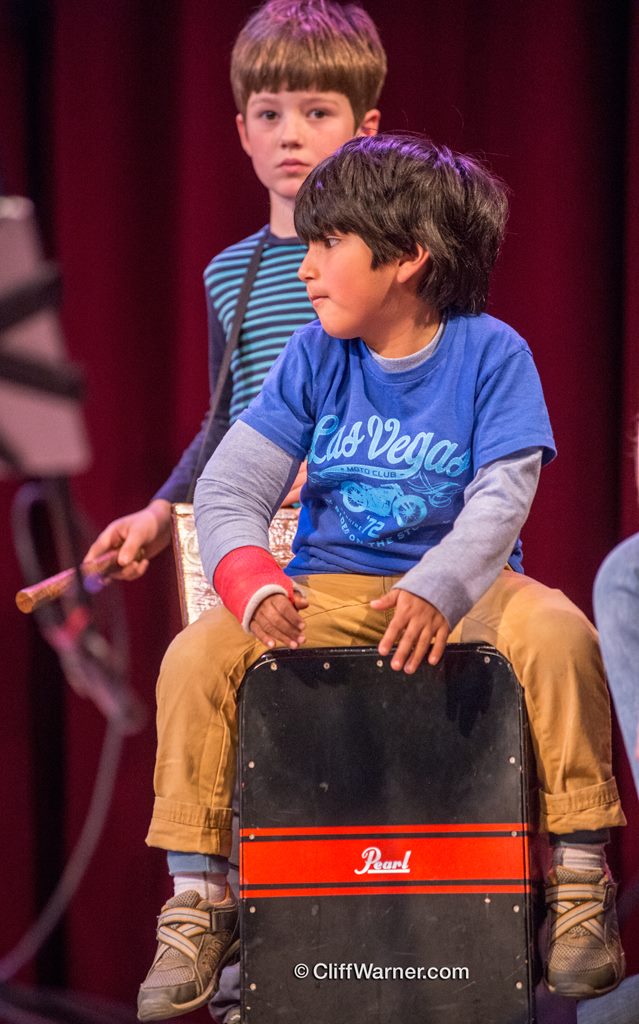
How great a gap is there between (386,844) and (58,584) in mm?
479

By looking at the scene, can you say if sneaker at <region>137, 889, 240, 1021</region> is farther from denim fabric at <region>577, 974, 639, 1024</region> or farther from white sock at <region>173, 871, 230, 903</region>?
denim fabric at <region>577, 974, 639, 1024</region>

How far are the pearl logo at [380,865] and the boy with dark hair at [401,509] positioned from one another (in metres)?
0.14

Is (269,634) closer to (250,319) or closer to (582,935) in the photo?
(582,935)

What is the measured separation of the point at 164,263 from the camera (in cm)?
206

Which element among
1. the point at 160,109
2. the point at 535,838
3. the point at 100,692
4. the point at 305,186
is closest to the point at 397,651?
Answer: the point at 535,838

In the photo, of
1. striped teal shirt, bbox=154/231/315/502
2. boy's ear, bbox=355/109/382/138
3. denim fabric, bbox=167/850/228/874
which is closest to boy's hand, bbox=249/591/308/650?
denim fabric, bbox=167/850/228/874

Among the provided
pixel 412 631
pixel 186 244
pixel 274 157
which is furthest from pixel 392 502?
pixel 186 244

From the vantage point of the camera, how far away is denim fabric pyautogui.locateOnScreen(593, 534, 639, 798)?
3.51 feet

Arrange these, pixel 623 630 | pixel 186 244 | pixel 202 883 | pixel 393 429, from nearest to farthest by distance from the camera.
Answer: pixel 623 630
pixel 202 883
pixel 393 429
pixel 186 244

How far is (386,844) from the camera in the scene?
3.72 ft

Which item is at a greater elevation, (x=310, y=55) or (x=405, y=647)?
(x=310, y=55)

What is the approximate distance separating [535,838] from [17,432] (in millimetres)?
612

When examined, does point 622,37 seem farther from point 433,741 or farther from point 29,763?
point 29,763

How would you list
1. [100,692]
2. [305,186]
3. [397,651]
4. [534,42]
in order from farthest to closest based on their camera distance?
[100,692] < [534,42] < [305,186] < [397,651]
